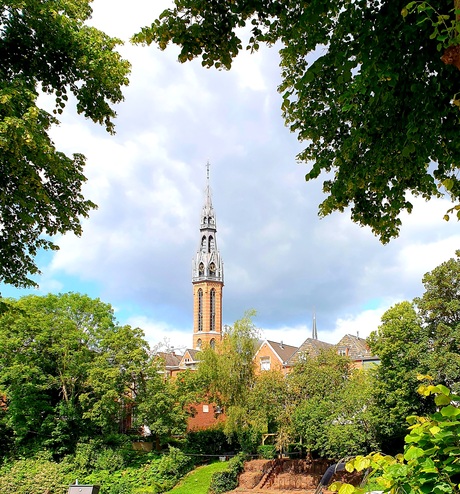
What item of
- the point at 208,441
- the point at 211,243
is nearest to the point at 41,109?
the point at 208,441

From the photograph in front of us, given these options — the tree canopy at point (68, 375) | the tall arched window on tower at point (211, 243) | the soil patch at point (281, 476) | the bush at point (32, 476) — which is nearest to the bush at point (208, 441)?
the tree canopy at point (68, 375)

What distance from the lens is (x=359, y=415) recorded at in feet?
83.4

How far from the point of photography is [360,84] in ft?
15.0

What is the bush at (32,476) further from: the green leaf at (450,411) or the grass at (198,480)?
the green leaf at (450,411)

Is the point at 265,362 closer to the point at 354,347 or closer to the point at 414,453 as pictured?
the point at 354,347

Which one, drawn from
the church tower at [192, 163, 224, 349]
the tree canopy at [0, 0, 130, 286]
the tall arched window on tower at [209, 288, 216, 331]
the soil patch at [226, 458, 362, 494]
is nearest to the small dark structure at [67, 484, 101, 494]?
the tree canopy at [0, 0, 130, 286]

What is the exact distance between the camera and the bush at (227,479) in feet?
86.8

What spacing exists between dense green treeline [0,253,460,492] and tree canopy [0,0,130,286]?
738 inches

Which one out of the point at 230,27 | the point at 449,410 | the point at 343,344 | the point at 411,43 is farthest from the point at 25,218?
the point at 343,344

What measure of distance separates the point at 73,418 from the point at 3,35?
25306 mm

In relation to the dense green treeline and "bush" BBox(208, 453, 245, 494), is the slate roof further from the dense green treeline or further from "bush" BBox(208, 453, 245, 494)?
"bush" BBox(208, 453, 245, 494)

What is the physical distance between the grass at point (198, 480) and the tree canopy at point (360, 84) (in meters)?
23.7

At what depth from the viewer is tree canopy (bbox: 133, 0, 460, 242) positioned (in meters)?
4.73

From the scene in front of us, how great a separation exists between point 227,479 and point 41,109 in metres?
23.1
